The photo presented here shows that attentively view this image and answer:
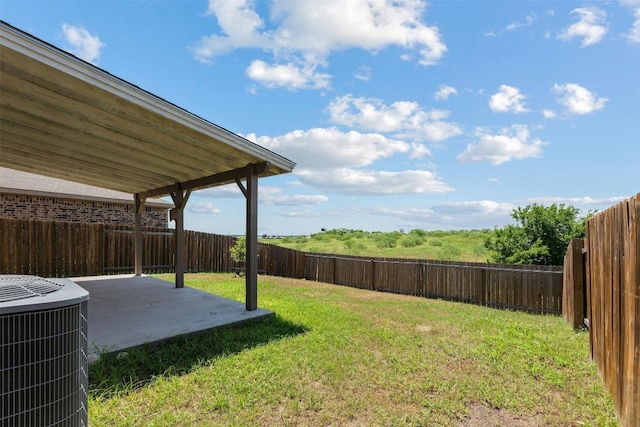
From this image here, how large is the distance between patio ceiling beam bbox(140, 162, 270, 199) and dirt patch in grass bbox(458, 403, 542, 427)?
4123mm

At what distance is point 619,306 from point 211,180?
638cm

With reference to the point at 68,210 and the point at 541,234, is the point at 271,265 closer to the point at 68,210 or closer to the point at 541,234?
the point at 68,210

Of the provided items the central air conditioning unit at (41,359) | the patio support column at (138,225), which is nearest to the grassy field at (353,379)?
the central air conditioning unit at (41,359)

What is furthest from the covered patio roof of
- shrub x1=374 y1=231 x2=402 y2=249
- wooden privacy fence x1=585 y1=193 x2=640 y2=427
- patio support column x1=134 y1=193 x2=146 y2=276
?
shrub x1=374 y1=231 x2=402 y2=249

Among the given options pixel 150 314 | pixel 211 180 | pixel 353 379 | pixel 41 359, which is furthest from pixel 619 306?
pixel 211 180

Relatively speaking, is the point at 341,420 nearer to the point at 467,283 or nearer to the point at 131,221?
the point at 467,283

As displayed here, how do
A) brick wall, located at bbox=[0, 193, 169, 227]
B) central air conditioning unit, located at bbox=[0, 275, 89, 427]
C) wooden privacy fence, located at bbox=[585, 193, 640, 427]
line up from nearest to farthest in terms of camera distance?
central air conditioning unit, located at bbox=[0, 275, 89, 427] → wooden privacy fence, located at bbox=[585, 193, 640, 427] → brick wall, located at bbox=[0, 193, 169, 227]

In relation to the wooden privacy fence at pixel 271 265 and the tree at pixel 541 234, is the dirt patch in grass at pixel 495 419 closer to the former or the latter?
the wooden privacy fence at pixel 271 265

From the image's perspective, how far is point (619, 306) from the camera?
267 cm

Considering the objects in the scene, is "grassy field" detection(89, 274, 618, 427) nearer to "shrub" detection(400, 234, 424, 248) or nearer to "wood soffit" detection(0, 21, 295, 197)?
"wood soffit" detection(0, 21, 295, 197)

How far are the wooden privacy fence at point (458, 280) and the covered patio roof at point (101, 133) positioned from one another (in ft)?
18.0

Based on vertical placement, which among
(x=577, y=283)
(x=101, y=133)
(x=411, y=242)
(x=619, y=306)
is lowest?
(x=411, y=242)

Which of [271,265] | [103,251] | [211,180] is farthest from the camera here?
[271,265]

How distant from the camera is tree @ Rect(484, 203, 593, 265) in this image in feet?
30.1
